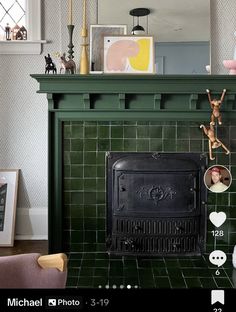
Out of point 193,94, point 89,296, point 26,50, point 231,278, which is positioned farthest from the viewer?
point 26,50

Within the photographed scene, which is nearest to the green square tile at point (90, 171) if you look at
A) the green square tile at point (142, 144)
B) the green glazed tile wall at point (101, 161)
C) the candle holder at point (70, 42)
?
the green glazed tile wall at point (101, 161)

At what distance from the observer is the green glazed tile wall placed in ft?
9.65

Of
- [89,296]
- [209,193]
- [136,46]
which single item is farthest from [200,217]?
[89,296]

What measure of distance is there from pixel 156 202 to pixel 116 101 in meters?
0.75

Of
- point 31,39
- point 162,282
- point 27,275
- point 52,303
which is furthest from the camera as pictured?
point 31,39

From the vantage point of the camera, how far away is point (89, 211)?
118 inches

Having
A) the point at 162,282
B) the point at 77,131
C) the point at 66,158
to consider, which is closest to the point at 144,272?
the point at 162,282

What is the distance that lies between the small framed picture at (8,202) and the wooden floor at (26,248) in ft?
0.29

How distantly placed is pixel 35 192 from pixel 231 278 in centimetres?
160

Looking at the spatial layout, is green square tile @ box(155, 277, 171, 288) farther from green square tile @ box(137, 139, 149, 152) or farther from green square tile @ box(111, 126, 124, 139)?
green square tile @ box(111, 126, 124, 139)

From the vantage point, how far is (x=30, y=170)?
10.9 feet

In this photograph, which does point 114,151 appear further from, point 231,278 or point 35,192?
point 231,278

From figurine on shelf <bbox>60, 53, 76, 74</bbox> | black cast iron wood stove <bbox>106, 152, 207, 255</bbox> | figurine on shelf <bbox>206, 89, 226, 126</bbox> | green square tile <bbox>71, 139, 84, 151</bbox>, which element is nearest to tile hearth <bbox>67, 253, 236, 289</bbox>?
black cast iron wood stove <bbox>106, 152, 207, 255</bbox>

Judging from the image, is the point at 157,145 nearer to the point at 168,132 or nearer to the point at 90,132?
the point at 168,132
